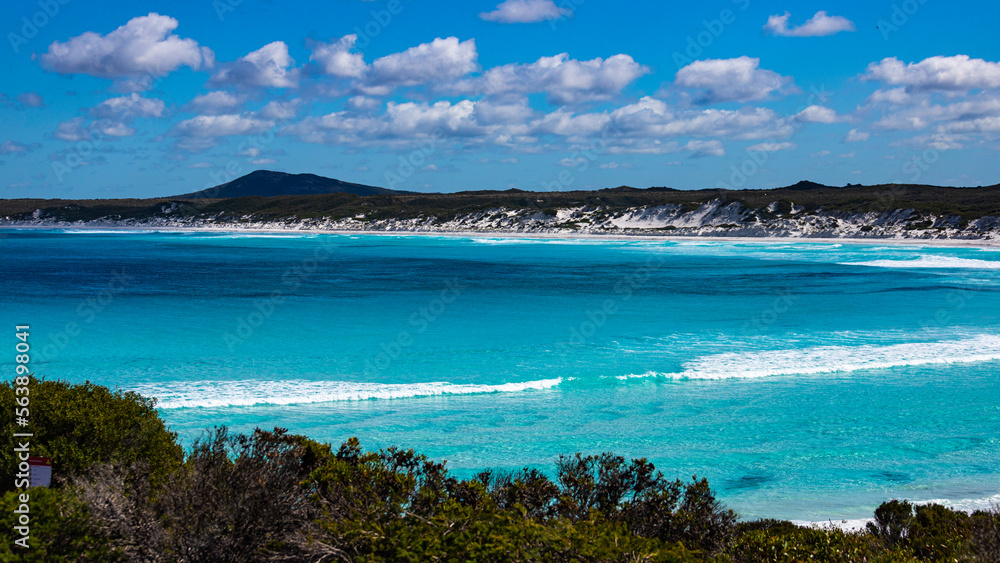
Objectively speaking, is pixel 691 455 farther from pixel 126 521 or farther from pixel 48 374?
pixel 48 374

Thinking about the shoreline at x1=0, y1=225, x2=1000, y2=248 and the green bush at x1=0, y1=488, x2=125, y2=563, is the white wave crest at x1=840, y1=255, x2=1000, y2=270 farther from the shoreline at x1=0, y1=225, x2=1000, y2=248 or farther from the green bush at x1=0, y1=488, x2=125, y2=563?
the green bush at x1=0, y1=488, x2=125, y2=563

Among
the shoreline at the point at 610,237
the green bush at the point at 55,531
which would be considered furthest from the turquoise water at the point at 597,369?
the shoreline at the point at 610,237

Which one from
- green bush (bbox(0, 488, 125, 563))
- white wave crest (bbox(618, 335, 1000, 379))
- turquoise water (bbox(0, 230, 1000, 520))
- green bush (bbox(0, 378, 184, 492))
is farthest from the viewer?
white wave crest (bbox(618, 335, 1000, 379))

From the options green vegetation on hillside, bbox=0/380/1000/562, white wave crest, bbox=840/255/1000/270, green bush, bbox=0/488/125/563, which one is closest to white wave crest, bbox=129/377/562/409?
green vegetation on hillside, bbox=0/380/1000/562

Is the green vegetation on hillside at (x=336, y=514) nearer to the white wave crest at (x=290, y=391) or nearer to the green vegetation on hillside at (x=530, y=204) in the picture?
the white wave crest at (x=290, y=391)

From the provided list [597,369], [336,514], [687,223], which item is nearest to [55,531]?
[336,514]

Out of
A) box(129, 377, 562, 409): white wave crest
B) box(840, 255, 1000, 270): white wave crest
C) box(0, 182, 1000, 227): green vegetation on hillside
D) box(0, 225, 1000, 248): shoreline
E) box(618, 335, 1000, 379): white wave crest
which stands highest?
box(0, 182, 1000, 227): green vegetation on hillside
